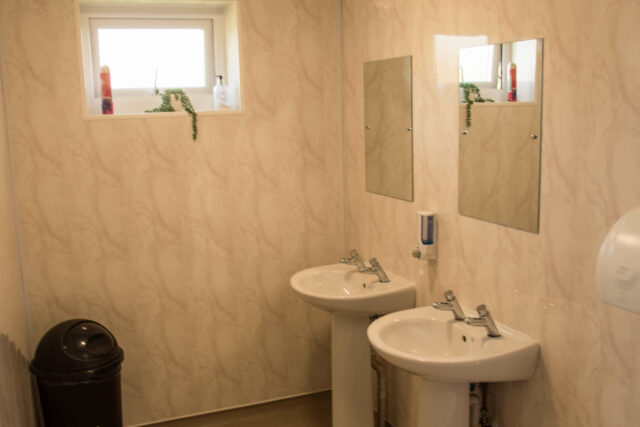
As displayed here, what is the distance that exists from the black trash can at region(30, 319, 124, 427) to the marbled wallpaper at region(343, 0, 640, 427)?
4.96 ft

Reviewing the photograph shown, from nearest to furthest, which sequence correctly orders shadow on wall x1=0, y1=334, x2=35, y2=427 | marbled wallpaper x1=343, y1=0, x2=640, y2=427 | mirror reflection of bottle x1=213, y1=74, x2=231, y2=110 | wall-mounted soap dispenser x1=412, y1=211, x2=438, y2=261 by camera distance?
1. marbled wallpaper x1=343, y1=0, x2=640, y2=427
2. shadow on wall x1=0, y1=334, x2=35, y2=427
3. wall-mounted soap dispenser x1=412, y1=211, x2=438, y2=261
4. mirror reflection of bottle x1=213, y1=74, x2=231, y2=110

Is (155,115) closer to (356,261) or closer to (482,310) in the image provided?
(356,261)

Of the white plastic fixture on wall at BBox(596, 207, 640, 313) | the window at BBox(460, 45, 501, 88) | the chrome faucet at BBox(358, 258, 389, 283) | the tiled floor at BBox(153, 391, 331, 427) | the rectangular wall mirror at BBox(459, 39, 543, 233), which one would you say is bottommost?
the tiled floor at BBox(153, 391, 331, 427)

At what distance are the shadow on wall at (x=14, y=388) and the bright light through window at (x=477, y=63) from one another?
2.19m

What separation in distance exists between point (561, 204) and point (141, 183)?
7.07ft

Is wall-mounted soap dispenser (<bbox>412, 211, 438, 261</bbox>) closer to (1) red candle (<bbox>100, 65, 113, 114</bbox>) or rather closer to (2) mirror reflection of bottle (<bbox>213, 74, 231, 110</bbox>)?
(2) mirror reflection of bottle (<bbox>213, 74, 231, 110</bbox>)

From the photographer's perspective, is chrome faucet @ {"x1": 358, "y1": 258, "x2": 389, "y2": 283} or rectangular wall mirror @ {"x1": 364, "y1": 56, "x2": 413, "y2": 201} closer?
rectangular wall mirror @ {"x1": 364, "y1": 56, "x2": 413, "y2": 201}

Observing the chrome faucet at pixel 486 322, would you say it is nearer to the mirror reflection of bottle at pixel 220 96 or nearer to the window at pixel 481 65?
the window at pixel 481 65

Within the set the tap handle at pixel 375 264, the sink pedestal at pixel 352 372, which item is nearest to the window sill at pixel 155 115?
the tap handle at pixel 375 264

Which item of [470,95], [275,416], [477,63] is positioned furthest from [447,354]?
[275,416]

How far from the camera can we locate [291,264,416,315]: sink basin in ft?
9.44

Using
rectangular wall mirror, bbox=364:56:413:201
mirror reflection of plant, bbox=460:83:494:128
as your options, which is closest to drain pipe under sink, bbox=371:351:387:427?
rectangular wall mirror, bbox=364:56:413:201

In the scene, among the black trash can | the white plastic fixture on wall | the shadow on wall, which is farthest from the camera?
the black trash can

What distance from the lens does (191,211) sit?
343cm
